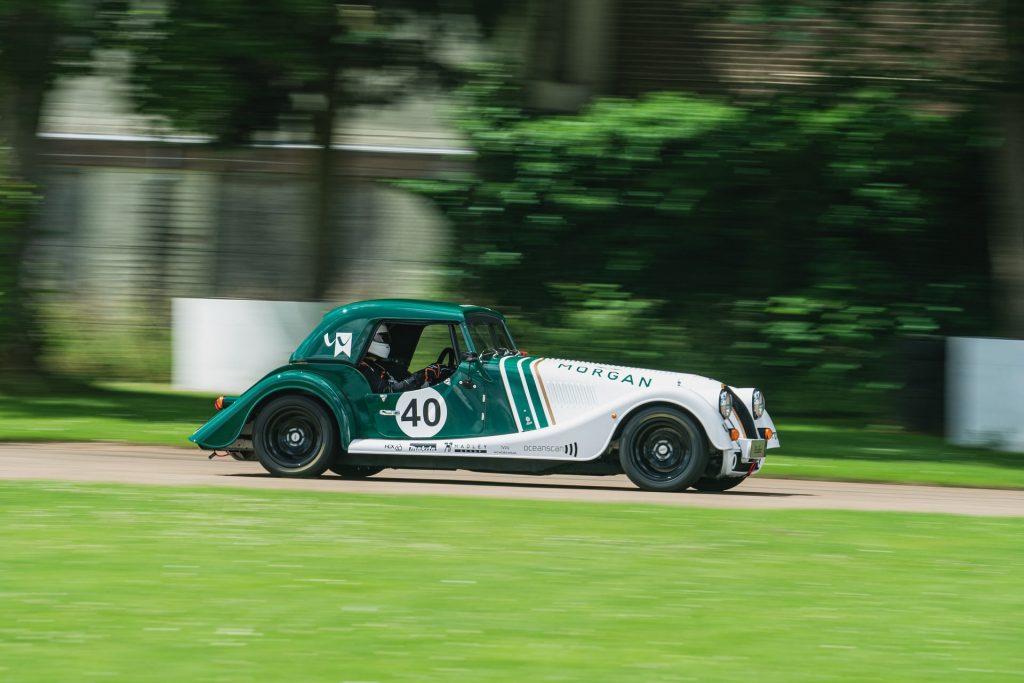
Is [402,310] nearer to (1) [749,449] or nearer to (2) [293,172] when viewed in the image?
(1) [749,449]

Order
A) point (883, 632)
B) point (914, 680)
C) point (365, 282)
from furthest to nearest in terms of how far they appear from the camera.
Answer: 1. point (365, 282)
2. point (883, 632)
3. point (914, 680)

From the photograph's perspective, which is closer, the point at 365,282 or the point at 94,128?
the point at 365,282

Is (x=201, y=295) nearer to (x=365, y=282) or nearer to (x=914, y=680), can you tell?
(x=365, y=282)

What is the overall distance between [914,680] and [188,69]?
13984 mm

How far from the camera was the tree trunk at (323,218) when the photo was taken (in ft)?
69.9

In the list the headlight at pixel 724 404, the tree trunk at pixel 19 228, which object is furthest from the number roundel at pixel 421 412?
the tree trunk at pixel 19 228

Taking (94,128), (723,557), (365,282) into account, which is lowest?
(723,557)

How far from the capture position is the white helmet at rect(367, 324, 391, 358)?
38.0 ft

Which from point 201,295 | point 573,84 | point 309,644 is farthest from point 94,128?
point 309,644

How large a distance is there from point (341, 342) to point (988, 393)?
7944mm

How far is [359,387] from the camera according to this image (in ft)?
37.2

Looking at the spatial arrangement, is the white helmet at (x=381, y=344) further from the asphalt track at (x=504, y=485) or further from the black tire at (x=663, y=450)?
the black tire at (x=663, y=450)

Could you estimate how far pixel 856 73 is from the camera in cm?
1770

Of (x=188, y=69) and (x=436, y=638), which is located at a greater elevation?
(x=188, y=69)
